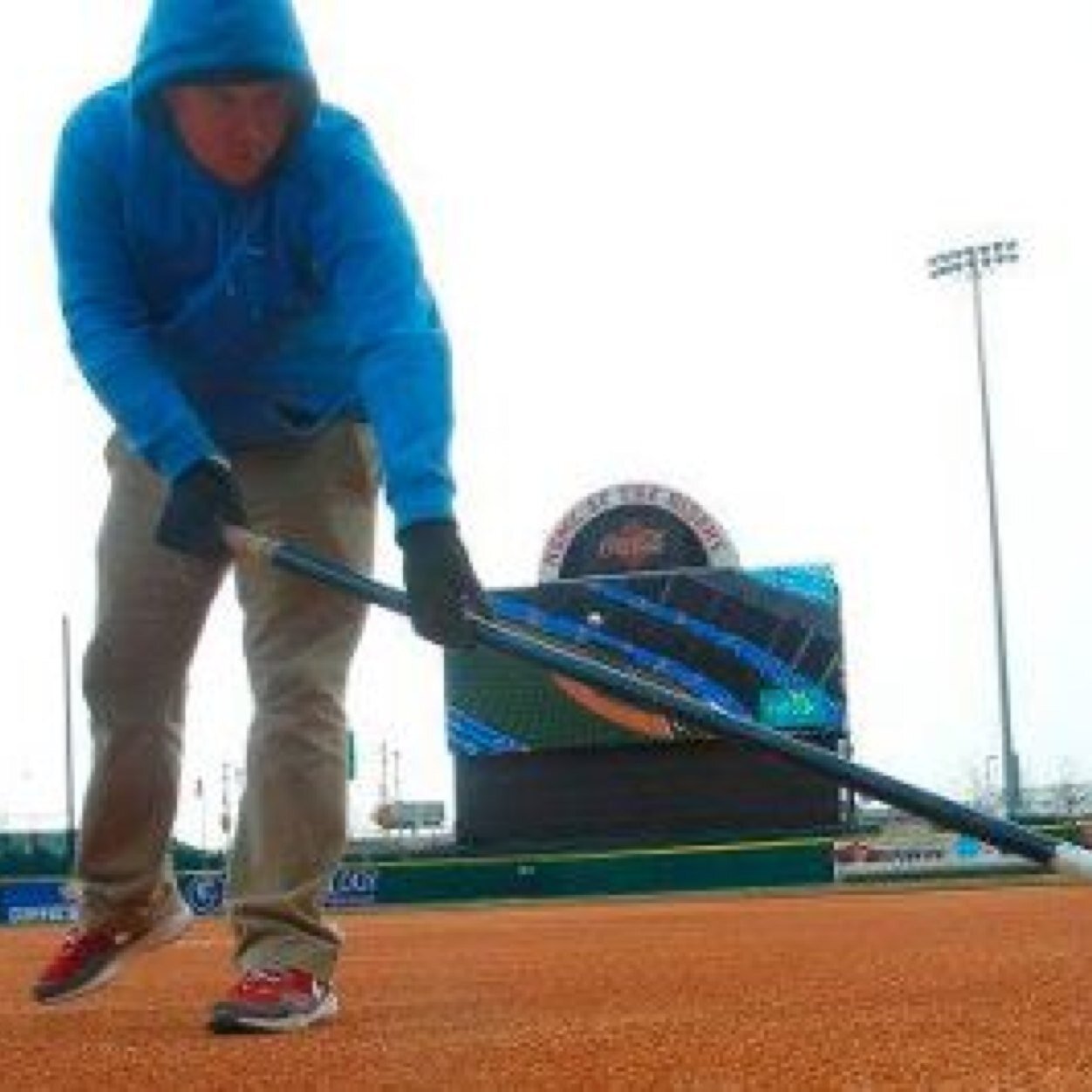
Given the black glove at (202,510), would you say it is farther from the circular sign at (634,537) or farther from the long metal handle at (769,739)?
the circular sign at (634,537)

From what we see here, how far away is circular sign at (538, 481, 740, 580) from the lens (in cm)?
3039

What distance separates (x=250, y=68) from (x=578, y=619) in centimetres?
2643

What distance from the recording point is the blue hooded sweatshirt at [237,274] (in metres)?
3.14

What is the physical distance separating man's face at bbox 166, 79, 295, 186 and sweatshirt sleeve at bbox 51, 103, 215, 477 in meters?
0.20

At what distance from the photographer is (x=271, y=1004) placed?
10.6 ft

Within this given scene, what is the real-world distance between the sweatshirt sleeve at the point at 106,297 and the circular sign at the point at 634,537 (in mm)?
26733

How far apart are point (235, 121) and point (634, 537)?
27.7m

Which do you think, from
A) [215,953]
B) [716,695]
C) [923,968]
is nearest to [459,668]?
[716,695]

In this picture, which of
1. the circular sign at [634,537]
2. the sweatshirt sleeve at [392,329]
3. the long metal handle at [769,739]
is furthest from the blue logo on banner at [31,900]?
the long metal handle at [769,739]

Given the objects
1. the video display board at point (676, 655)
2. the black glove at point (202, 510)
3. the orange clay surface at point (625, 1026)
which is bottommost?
the orange clay surface at point (625, 1026)

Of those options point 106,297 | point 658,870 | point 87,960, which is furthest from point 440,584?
point 658,870

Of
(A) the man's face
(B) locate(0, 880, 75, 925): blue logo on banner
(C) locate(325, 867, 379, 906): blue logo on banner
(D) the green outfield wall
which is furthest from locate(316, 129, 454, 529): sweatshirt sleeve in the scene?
(C) locate(325, 867, 379, 906): blue logo on banner

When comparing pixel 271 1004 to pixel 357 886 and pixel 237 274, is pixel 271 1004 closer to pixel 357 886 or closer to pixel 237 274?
pixel 237 274

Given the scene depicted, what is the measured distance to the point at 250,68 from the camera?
10.2 ft
